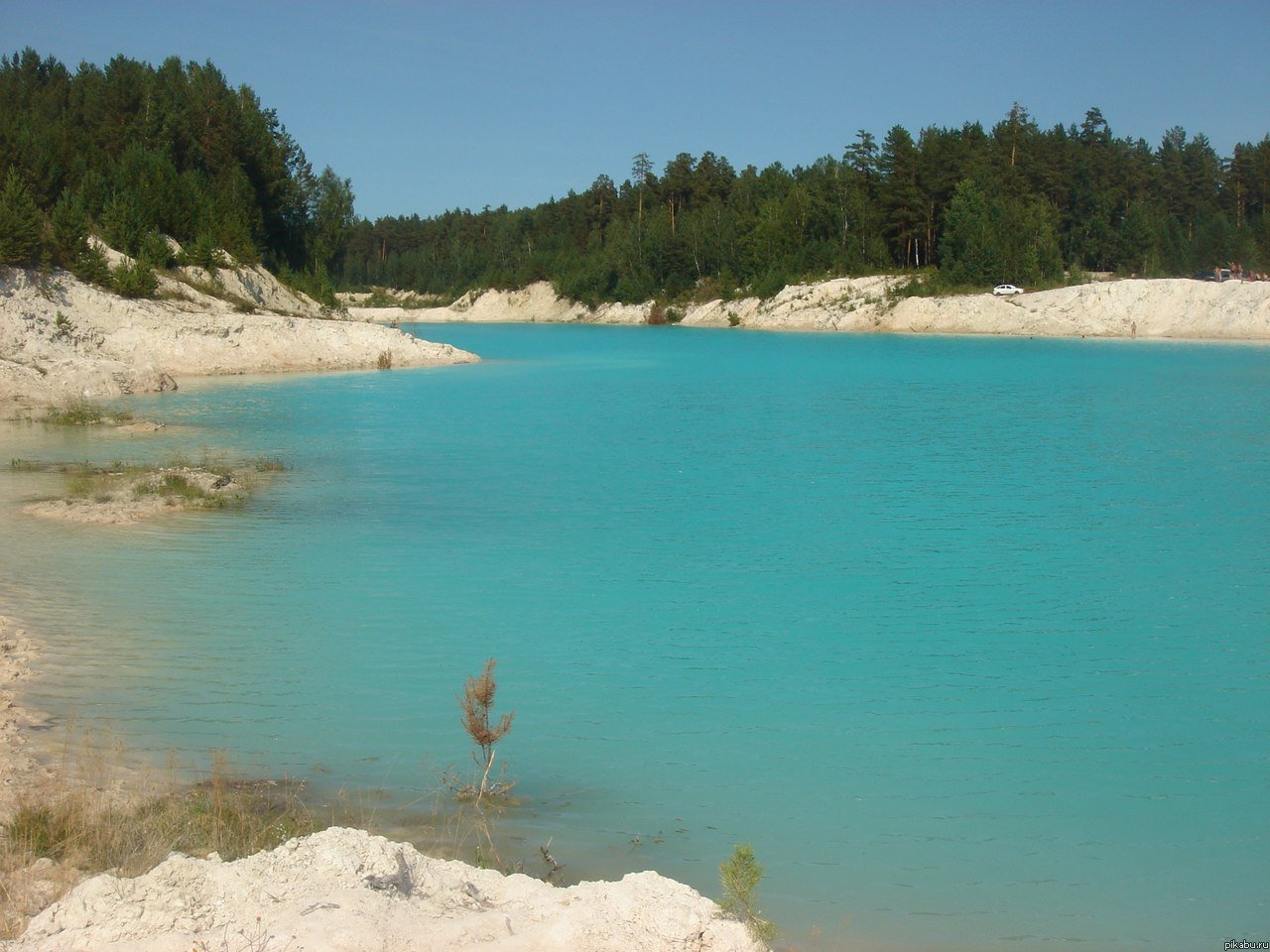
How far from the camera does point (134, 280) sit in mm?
35281

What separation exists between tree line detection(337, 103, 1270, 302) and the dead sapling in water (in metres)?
77.5

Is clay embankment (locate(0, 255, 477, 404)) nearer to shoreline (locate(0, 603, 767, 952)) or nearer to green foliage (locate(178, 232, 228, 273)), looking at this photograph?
green foliage (locate(178, 232, 228, 273))

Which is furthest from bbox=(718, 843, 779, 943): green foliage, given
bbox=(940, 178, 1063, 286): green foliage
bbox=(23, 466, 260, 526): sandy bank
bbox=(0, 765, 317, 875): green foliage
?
bbox=(940, 178, 1063, 286): green foliage

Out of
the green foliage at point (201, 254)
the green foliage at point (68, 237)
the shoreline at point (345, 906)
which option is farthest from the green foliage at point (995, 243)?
the shoreline at point (345, 906)

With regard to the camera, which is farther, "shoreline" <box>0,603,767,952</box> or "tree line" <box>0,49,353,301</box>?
"tree line" <box>0,49,353,301</box>

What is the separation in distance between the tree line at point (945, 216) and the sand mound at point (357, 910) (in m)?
79.4

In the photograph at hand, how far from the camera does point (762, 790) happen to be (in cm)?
718

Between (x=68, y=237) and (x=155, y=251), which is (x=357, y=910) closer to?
(x=68, y=237)

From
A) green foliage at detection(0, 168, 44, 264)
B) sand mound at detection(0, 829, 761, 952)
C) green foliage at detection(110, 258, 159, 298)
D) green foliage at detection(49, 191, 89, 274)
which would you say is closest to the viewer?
sand mound at detection(0, 829, 761, 952)

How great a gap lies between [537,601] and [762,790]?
4.68 meters

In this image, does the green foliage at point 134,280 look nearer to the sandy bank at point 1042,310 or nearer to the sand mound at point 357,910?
the sand mound at point 357,910

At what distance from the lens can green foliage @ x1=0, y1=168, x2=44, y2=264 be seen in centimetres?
3145

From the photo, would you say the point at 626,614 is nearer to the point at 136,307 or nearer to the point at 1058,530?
the point at 1058,530

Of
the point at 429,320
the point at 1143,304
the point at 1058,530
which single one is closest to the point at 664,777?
the point at 1058,530
